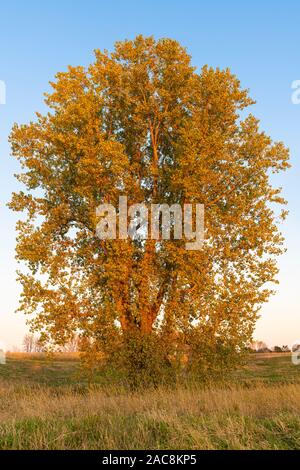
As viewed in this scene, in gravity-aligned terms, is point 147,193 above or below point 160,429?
above

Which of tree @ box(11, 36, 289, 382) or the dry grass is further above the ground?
tree @ box(11, 36, 289, 382)

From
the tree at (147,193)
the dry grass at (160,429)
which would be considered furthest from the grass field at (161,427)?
the tree at (147,193)

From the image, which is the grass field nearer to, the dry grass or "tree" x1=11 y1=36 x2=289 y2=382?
the dry grass

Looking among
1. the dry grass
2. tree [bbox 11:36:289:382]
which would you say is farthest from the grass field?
tree [bbox 11:36:289:382]

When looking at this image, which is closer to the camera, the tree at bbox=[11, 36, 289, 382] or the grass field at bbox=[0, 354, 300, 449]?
the grass field at bbox=[0, 354, 300, 449]

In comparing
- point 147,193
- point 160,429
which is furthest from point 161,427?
point 147,193

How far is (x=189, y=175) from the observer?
25.6 meters

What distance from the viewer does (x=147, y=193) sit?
93.2 ft

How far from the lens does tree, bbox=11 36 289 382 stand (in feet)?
82.9

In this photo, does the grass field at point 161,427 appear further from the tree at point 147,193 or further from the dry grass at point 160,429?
the tree at point 147,193

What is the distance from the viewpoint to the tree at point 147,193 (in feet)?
82.9

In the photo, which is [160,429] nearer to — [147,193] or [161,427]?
[161,427]
